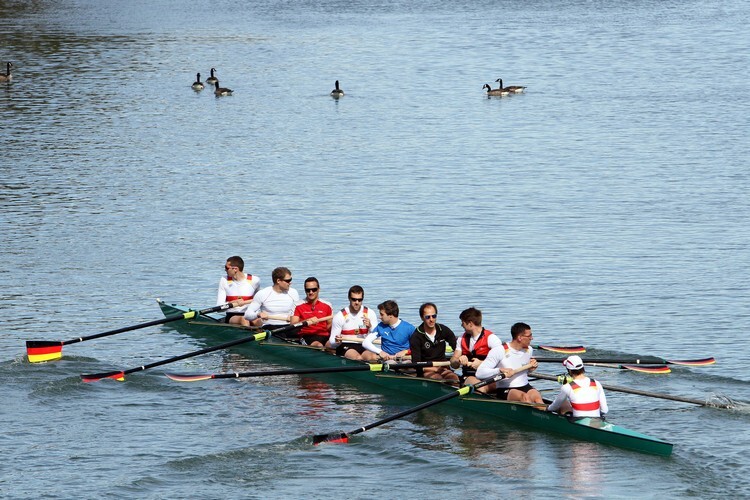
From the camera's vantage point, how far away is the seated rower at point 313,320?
22547 millimetres

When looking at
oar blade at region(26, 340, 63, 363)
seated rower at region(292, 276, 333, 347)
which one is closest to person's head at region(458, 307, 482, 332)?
seated rower at region(292, 276, 333, 347)

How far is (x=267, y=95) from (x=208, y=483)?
4022 cm

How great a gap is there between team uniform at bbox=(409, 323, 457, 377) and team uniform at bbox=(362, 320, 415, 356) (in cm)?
74

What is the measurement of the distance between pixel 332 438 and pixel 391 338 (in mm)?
3098

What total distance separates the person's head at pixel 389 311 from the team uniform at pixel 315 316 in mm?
2211

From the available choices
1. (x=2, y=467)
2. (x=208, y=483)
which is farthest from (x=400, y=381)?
(x=2, y=467)

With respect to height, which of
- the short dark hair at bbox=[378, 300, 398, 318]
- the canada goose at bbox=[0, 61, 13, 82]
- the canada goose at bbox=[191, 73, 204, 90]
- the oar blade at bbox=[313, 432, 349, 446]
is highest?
the canada goose at bbox=[0, 61, 13, 82]

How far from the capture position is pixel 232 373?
21.2 metres

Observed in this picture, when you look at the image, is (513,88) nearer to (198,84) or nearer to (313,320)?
(198,84)

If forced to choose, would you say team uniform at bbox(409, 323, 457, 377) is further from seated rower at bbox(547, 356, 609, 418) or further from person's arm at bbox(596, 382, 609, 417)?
person's arm at bbox(596, 382, 609, 417)

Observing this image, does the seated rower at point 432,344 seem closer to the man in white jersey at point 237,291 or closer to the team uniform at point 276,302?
the team uniform at point 276,302

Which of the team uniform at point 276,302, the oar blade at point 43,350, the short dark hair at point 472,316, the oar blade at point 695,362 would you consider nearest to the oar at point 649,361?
the oar blade at point 695,362

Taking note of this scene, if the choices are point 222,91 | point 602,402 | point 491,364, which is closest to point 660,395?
point 602,402

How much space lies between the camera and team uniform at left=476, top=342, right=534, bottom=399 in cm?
1878
